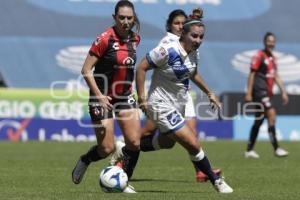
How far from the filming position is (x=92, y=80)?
925cm

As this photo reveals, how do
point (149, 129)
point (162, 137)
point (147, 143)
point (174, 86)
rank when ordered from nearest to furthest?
point (174, 86) → point (162, 137) → point (147, 143) → point (149, 129)

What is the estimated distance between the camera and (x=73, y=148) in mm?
19797

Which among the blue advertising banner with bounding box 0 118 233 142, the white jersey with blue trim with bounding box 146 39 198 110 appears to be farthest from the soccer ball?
the blue advertising banner with bounding box 0 118 233 142

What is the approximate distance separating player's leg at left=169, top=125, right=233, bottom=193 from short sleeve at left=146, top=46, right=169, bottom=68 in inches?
29.1

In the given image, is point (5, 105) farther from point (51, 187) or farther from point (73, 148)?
point (51, 187)

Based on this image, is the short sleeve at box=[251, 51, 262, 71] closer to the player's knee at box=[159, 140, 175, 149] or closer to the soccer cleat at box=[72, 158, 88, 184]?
the player's knee at box=[159, 140, 175, 149]

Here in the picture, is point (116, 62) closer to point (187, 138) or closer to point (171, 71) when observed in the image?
point (171, 71)

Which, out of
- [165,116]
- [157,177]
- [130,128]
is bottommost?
[157,177]

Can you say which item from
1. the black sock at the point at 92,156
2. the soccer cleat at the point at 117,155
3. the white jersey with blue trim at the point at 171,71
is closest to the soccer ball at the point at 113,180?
the black sock at the point at 92,156

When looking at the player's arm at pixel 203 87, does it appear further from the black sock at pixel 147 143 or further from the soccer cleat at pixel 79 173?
the soccer cleat at pixel 79 173

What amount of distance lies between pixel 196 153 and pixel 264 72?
8247mm

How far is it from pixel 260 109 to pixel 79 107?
8.78m

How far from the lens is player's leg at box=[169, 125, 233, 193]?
9.25 metres

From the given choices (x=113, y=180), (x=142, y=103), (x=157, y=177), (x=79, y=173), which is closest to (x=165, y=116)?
(x=142, y=103)
